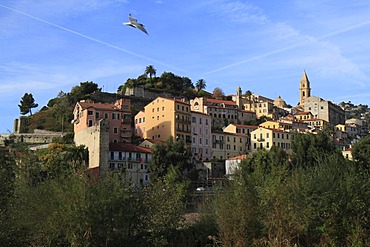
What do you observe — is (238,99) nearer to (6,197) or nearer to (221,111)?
(221,111)

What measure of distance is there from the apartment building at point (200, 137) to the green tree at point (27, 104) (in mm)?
41736

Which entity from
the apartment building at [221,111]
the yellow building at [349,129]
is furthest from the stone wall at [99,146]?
the yellow building at [349,129]

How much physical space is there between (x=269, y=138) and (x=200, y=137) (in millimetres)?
13601

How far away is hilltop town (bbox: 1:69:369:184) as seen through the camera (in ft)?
211

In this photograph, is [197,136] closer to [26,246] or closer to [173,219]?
[173,219]

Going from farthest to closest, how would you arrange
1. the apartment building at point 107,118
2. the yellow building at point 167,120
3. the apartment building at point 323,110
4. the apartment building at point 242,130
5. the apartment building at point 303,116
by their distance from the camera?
the apartment building at point 323,110, the apartment building at point 303,116, the apartment building at point 242,130, the yellow building at point 167,120, the apartment building at point 107,118

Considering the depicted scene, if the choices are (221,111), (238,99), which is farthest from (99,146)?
(238,99)

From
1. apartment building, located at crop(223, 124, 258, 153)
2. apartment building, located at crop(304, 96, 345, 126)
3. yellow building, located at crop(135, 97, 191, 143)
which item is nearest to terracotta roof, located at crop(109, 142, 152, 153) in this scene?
yellow building, located at crop(135, 97, 191, 143)

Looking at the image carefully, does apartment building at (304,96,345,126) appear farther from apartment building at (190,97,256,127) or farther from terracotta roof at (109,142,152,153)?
terracotta roof at (109,142,152,153)

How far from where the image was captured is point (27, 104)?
105375 millimetres

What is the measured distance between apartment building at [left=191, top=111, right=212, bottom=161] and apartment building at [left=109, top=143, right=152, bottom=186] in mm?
14347

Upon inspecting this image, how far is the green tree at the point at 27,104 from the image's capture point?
10519 centimetres

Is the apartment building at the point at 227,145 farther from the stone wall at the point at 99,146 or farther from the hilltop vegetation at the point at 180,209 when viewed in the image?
the hilltop vegetation at the point at 180,209

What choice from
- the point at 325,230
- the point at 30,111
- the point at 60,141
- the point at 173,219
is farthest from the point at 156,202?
the point at 30,111
